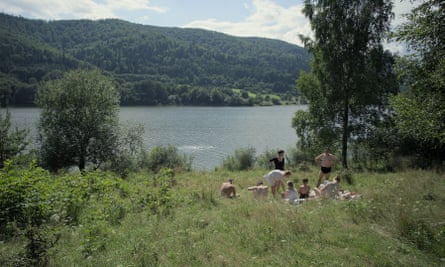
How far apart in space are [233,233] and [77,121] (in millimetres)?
20040

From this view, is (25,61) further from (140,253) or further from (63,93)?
(140,253)

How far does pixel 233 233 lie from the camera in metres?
6.96

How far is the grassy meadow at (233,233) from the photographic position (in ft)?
18.6

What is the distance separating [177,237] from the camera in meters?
6.87

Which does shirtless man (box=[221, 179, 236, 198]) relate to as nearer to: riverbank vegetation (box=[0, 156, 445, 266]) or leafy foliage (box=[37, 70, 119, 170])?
riverbank vegetation (box=[0, 156, 445, 266])

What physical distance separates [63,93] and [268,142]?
2877 centimetres

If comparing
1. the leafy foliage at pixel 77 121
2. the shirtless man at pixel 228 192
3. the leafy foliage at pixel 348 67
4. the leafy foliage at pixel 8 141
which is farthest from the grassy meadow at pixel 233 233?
the leafy foliage at pixel 77 121

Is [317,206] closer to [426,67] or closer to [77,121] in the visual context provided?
[426,67]

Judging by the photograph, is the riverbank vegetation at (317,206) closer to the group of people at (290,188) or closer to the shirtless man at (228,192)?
the shirtless man at (228,192)

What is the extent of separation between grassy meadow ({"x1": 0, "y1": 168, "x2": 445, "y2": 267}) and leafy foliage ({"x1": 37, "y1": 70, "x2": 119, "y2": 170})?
1462 cm

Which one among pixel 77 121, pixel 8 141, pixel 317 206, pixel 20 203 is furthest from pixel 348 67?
pixel 8 141

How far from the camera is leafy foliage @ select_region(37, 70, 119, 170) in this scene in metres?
23.1

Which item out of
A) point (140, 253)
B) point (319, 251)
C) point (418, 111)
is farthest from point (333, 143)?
point (140, 253)

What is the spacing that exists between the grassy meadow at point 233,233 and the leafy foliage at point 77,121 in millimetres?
14625
